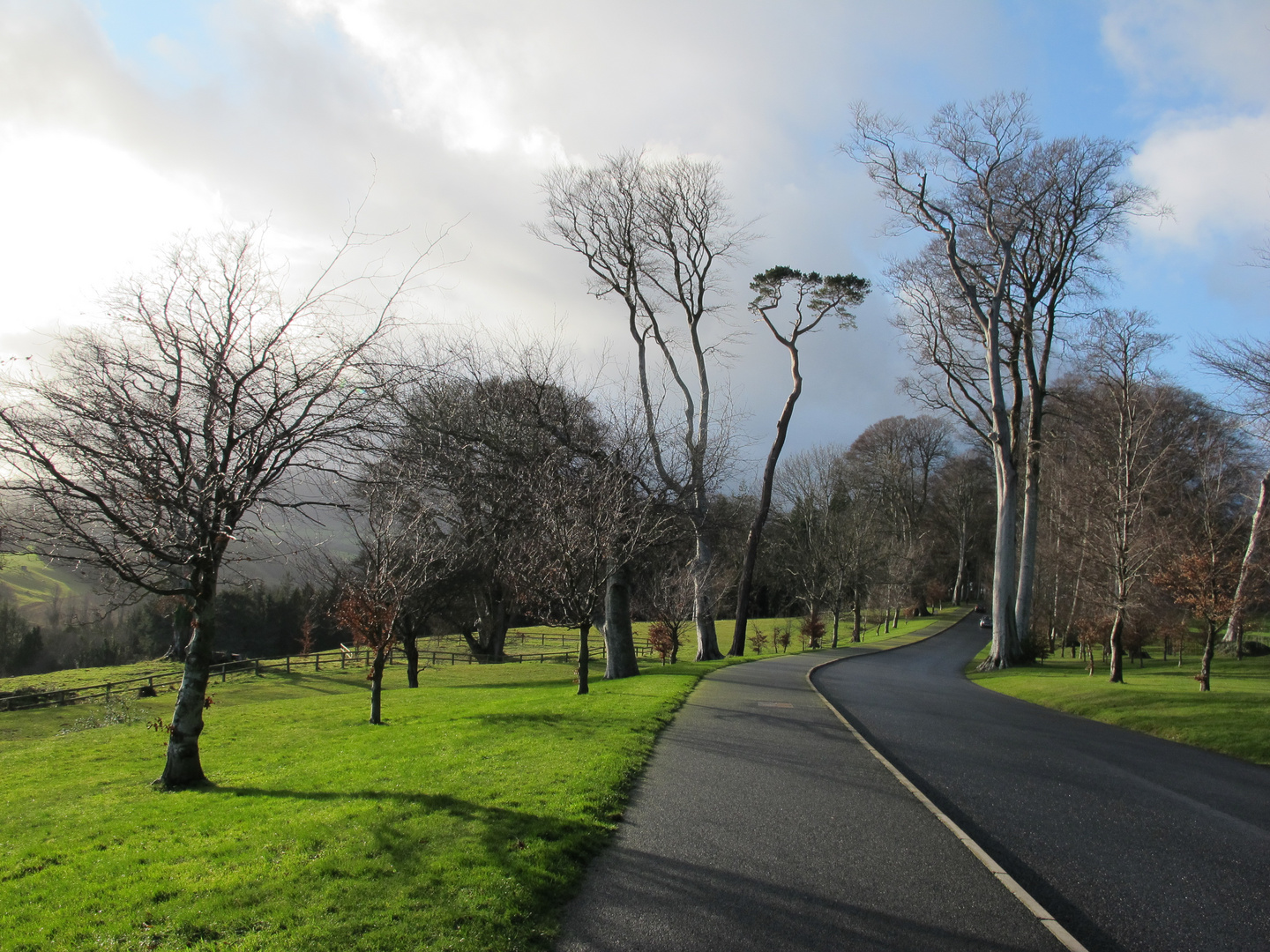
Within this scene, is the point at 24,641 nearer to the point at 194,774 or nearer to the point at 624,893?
the point at 194,774

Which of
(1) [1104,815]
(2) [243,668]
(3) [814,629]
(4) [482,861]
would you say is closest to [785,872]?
(4) [482,861]

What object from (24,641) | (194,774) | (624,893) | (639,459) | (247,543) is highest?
(639,459)

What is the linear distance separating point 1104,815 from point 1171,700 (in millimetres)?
10931

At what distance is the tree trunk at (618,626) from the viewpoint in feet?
65.2

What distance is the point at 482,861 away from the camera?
16.6 ft

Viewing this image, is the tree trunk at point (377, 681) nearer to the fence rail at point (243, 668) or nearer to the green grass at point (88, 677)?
the fence rail at point (243, 668)

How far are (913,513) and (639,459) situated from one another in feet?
158

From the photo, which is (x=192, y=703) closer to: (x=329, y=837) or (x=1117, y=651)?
(x=329, y=837)

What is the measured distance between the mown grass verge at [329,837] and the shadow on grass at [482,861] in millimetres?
16

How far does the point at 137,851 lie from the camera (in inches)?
223

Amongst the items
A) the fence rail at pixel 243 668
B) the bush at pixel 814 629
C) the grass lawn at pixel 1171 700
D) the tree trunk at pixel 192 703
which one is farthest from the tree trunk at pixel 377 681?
the bush at pixel 814 629

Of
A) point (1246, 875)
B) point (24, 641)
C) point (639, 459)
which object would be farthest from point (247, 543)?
point (24, 641)

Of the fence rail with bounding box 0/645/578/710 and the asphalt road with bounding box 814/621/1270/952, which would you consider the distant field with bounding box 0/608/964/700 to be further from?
the asphalt road with bounding box 814/621/1270/952

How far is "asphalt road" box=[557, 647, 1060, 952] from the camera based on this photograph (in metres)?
4.12
